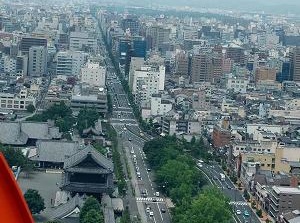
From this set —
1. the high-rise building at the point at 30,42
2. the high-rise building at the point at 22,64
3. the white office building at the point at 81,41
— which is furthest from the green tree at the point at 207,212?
the white office building at the point at 81,41

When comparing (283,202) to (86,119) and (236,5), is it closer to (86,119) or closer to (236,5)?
(86,119)

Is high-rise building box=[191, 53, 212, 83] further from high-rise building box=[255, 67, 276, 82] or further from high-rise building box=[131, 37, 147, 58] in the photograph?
high-rise building box=[131, 37, 147, 58]

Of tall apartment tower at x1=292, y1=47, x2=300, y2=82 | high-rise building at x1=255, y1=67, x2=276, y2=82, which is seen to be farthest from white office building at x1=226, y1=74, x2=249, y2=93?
tall apartment tower at x1=292, y1=47, x2=300, y2=82

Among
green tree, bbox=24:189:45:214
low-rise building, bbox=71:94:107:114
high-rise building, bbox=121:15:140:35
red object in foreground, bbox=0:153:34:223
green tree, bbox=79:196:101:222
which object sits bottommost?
low-rise building, bbox=71:94:107:114

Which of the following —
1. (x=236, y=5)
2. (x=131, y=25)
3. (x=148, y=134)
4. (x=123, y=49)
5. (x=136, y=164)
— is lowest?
(x=148, y=134)

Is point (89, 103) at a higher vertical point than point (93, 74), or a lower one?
lower

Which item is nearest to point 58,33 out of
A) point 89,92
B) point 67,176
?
point 89,92

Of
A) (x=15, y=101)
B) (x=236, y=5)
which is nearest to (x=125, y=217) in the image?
(x=15, y=101)
